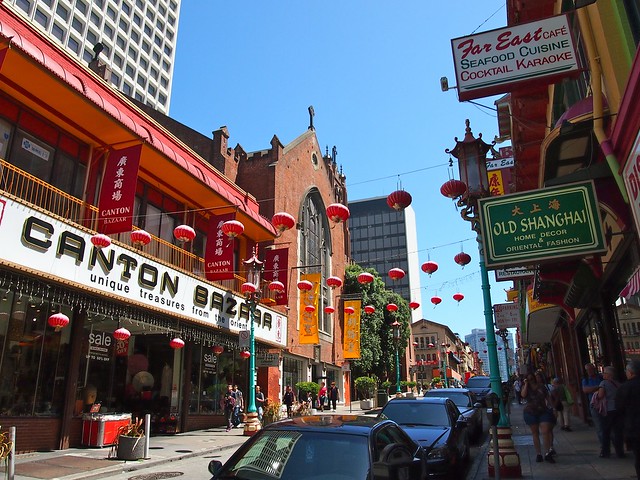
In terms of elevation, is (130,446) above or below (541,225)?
below

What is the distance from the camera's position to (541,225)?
742cm

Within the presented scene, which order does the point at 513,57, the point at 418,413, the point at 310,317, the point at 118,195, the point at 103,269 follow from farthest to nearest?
the point at 310,317
the point at 118,195
the point at 103,269
the point at 418,413
the point at 513,57

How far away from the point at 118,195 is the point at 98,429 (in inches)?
277

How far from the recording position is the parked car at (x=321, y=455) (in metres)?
4.47

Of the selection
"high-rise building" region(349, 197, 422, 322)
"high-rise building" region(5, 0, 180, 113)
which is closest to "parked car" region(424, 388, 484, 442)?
"high-rise building" region(5, 0, 180, 113)

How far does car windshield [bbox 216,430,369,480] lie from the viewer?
4438mm

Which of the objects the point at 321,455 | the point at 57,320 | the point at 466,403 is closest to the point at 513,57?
the point at 321,455

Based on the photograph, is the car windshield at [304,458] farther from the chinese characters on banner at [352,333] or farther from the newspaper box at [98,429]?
the chinese characters on banner at [352,333]

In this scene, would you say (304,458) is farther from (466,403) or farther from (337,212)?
(466,403)

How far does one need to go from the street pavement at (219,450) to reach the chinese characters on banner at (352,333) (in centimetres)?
1902

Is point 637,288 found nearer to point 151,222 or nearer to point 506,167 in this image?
point 506,167

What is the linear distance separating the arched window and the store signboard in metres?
15.4

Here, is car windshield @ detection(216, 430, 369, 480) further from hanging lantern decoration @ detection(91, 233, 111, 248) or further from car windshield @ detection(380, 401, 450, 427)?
hanging lantern decoration @ detection(91, 233, 111, 248)

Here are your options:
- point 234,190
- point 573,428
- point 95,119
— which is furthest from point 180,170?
point 573,428
